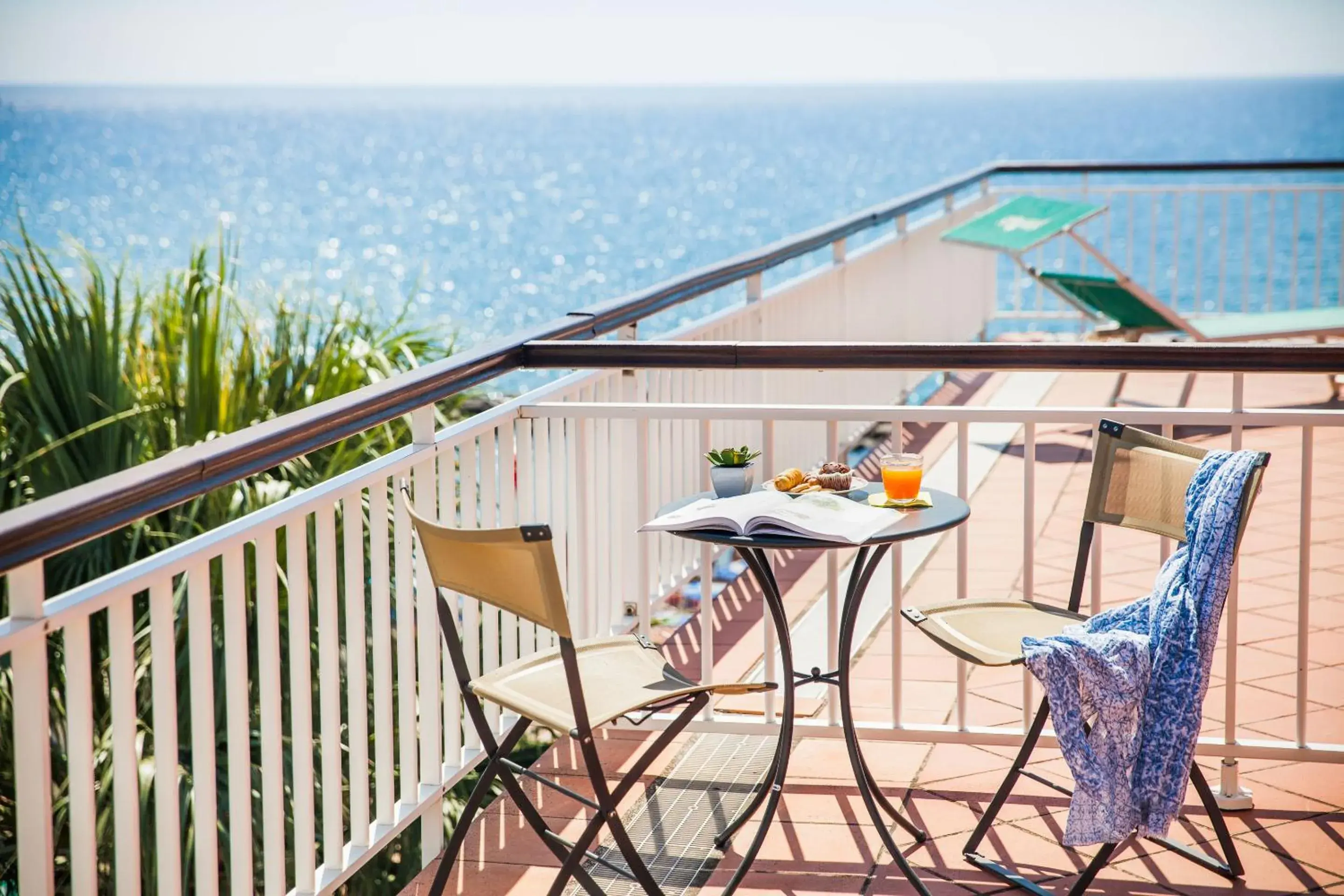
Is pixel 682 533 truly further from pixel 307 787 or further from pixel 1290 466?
pixel 1290 466

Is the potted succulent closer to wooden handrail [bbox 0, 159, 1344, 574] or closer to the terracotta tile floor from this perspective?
wooden handrail [bbox 0, 159, 1344, 574]

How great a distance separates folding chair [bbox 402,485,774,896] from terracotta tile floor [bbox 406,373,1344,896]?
37cm

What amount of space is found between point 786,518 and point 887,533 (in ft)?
0.63

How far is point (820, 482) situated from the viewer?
3.04 metres

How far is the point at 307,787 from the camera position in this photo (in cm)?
251

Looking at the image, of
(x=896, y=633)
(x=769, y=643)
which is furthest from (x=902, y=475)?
(x=769, y=643)

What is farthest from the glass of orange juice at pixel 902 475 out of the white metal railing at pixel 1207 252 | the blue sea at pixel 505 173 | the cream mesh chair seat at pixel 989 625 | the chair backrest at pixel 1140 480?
the white metal railing at pixel 1207 252

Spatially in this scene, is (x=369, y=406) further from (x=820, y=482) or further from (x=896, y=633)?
(x=896, y=633)

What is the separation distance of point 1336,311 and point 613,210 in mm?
50310

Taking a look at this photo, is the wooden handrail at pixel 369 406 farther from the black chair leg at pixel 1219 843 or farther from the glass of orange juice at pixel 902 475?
the black chair leg at pixel 1219 843

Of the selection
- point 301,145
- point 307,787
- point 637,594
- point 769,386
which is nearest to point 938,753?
point 637,594

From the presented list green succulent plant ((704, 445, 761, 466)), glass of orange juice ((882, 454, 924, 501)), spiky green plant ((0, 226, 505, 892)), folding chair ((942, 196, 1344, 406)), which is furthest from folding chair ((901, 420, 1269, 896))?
folding chair ((942, 196, 1344, 406))

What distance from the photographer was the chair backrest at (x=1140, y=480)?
2.77 metres

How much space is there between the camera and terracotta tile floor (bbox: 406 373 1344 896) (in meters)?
2.89
